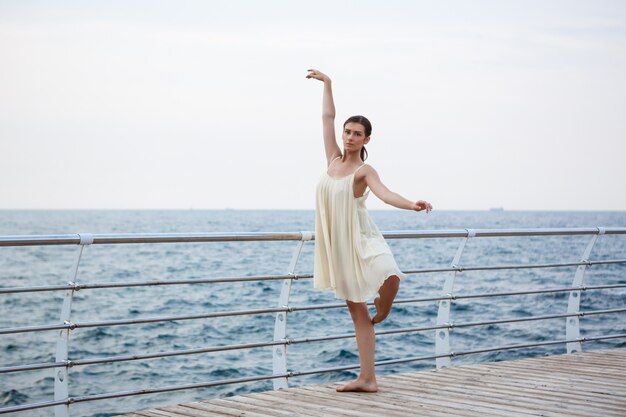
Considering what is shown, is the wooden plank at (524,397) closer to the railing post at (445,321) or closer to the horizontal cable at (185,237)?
the railing post at (445,321)

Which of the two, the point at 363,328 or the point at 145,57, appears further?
the point at 145,57

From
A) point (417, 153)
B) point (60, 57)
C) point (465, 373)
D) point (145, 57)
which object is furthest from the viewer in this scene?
point (145, 57)

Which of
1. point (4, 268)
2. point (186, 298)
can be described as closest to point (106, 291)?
point (186, 298)

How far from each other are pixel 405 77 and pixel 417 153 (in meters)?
5.55

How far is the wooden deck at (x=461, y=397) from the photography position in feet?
15.0

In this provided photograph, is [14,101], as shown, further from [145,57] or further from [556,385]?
[556,385]

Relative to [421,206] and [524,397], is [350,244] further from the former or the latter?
[524,397]

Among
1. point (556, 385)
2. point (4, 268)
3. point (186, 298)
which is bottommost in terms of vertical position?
point (556, 385)

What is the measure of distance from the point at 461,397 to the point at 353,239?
3.69ft

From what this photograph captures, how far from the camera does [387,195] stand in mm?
4582

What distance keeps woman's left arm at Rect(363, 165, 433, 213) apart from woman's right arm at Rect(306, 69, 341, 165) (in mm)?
353

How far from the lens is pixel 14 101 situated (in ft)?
205

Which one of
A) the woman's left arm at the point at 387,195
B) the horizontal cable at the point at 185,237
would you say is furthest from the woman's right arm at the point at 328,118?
the horizontal cable at the point at 185,237

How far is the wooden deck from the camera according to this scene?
15.0 feet
